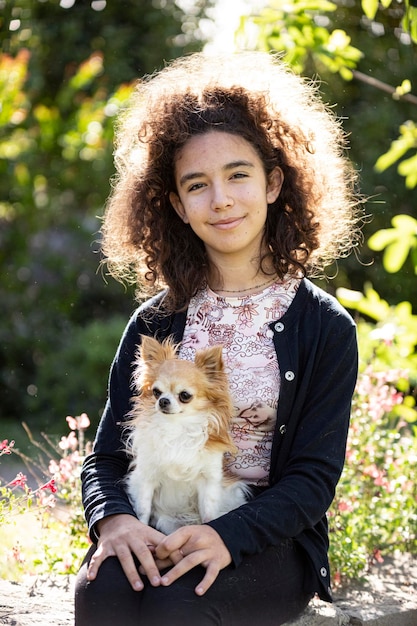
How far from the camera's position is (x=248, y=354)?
9.87 feet

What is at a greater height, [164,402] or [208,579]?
[164,402]

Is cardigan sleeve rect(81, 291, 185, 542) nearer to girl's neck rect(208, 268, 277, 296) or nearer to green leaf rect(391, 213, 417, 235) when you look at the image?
girl's neck rect(208, 268, 277, 296)

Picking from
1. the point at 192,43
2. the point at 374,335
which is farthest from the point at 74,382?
the point at 374,335

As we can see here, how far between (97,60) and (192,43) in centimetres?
126

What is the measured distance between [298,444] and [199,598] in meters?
0.61

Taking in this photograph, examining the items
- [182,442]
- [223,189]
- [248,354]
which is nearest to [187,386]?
[182,442]

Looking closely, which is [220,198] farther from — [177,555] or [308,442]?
[177,555]

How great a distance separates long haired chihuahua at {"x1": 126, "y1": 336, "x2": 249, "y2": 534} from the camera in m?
2.71

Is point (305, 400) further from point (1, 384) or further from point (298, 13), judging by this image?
point (1, 384)

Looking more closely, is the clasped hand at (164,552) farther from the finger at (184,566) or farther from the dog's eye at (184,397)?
the dog's eye at (184,397)

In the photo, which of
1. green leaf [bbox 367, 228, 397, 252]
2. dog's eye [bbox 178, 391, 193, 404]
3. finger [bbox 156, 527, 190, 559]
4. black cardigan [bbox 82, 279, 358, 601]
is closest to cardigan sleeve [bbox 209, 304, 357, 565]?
black cardigan [bbox 82, 279, 358, 601]

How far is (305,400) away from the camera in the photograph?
2.90m

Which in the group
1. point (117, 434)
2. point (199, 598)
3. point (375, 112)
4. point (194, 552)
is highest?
point (375, 112)

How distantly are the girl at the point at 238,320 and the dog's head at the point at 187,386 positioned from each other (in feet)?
0.62
